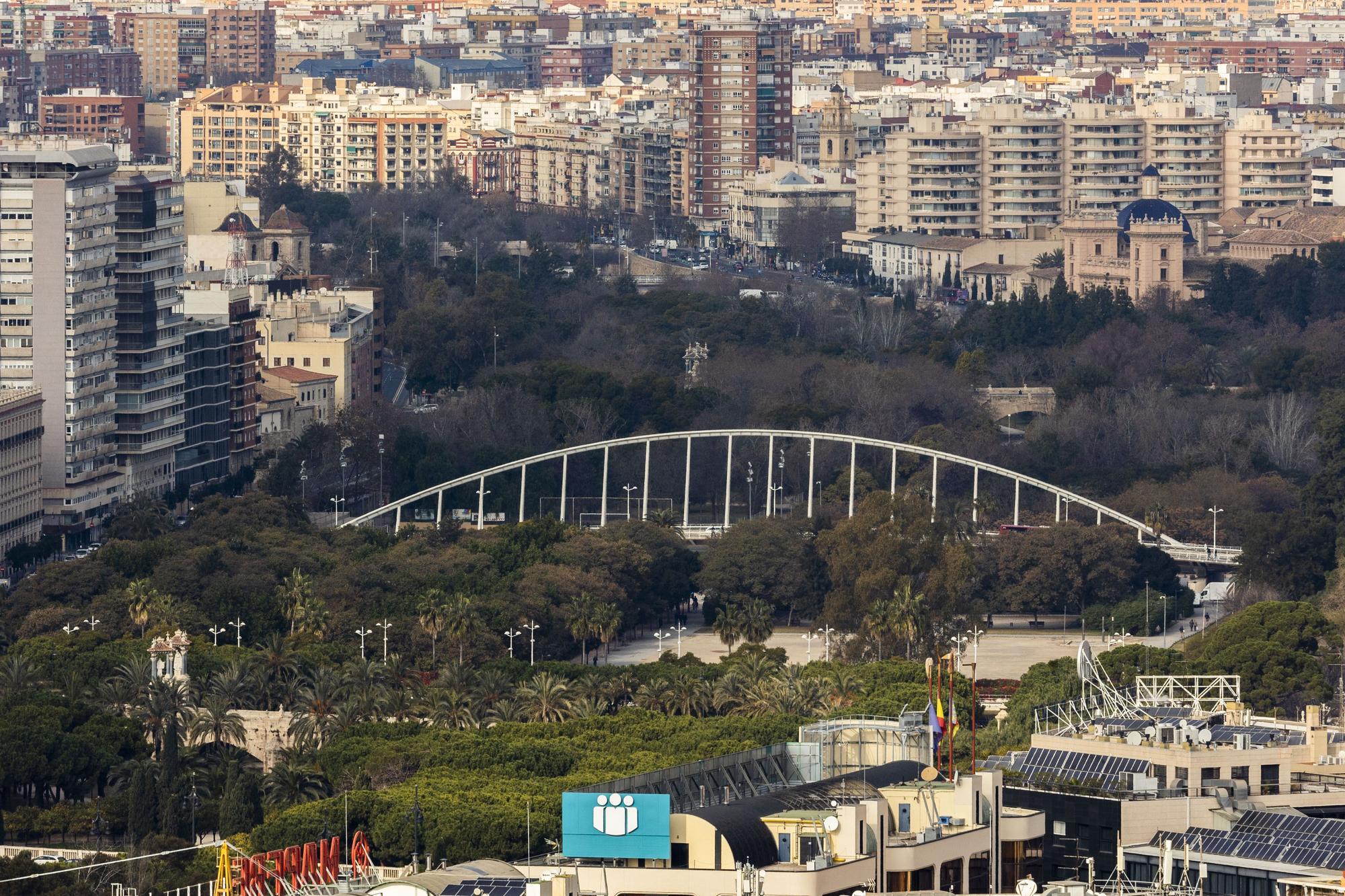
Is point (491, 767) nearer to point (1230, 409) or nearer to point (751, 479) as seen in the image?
point (751, 479)

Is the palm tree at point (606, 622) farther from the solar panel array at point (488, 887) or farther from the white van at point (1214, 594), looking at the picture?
the solar panel array at point (488, 887)

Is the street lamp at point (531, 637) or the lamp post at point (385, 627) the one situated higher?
the lamp post at point (385, 627)

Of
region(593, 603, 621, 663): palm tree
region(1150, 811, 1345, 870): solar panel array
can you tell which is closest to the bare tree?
region(593, 603, 621, 663): palm tree

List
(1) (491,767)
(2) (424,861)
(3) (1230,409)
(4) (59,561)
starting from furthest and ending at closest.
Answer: (3) (1230,409), (4) (59,561), (1) (491,767), (2) (424,861)

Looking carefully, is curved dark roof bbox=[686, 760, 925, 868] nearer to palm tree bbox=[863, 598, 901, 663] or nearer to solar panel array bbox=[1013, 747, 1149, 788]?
solar panel array bbox=[1013, 747, 1149, 788]

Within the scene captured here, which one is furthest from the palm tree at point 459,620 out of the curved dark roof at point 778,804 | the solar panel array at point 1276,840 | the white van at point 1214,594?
the solar panel array at point 1276,840

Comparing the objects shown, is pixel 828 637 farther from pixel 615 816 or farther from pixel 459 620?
pixel 615 816

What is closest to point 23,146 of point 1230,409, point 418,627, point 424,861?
point 418,627
